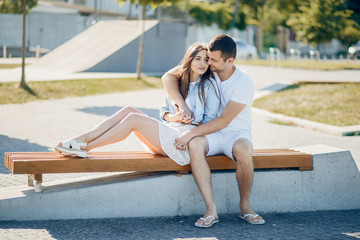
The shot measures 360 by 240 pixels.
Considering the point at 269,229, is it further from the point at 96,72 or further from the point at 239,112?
the point at 96,72

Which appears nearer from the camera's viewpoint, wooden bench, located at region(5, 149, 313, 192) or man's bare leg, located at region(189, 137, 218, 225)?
wooden bench, located at region(5, 149, 313, 192)

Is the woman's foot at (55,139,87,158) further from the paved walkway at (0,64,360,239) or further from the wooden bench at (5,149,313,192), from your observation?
the paved walkway at (0,64,360,239)

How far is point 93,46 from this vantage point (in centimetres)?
2350

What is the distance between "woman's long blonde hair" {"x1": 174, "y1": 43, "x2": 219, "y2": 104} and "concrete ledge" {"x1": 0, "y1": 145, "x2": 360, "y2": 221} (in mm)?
815

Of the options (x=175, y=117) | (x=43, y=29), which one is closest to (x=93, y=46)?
(x=43, y=29)

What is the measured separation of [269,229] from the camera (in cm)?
470

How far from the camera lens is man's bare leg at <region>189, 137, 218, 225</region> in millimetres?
4719

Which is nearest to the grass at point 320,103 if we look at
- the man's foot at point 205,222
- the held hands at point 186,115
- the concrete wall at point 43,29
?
the held hands at point 186,115

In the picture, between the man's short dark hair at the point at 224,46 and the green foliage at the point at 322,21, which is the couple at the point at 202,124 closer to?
the man's short dark hair at the point at 224,46

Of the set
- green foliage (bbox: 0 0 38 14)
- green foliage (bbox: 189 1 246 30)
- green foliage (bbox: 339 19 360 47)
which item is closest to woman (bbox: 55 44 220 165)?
green foliage (bbox: 0 0 38 14)

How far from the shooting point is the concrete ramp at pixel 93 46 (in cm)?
2144

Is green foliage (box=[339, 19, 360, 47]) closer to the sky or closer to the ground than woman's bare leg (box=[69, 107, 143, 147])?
closer to the sky

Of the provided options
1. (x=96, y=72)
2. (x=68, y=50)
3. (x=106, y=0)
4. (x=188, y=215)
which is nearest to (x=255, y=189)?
(x=188, y=215)

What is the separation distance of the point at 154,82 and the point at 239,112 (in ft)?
44.7
